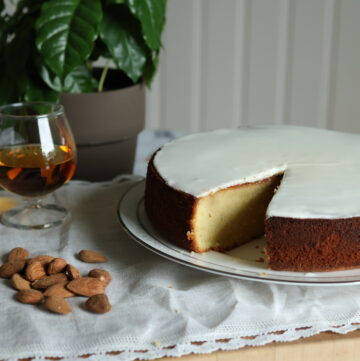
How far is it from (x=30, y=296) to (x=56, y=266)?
0.34 feet

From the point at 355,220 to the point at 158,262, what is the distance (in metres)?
0.35

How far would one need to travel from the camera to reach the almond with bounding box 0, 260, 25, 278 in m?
1.17

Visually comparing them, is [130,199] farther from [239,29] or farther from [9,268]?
[239,29]

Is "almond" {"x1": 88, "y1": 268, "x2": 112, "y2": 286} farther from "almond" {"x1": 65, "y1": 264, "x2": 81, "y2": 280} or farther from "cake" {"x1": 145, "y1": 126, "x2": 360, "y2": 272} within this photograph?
"cake" {"x1": 145, "y1": 126, "x2": 360, "y2": 272}

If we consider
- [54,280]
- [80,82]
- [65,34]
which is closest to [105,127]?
[80,82]

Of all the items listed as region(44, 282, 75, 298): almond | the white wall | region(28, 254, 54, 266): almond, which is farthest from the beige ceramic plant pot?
the white wall

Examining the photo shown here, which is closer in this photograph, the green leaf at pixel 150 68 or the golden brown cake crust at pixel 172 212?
the golden brown cake crust at pixel 172 212

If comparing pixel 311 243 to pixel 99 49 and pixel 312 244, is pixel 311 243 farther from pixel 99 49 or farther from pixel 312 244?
pixel 99 49

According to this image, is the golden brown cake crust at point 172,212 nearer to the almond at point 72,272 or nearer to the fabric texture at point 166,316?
the fabric texture at point 166,316

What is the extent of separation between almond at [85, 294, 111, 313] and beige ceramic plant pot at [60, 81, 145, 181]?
1.97ft

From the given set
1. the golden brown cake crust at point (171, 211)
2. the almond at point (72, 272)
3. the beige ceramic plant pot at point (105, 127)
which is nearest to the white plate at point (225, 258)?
the golden brown cake crust at point (171, 211)

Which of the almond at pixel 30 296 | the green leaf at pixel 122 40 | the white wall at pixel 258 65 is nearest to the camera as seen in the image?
the almond at pixel 30 296

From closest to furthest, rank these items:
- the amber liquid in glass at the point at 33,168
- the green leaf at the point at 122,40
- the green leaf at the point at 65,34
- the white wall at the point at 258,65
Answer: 1. the amber liquid in glass at the point at 33,168
2. the green leaf at the point at 65,34
3. the green leaf at the point at 122,40
4. the white wall at the point at 258,65

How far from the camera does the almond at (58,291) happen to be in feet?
3.58
